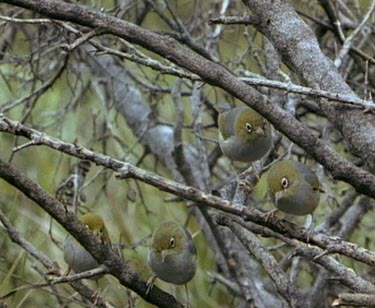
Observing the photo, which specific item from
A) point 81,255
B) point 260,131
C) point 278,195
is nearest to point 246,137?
point 260,131

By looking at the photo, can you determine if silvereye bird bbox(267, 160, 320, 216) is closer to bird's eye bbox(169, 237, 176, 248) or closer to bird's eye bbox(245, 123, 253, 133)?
bird's eye bbox(245, 123, 253, 133)

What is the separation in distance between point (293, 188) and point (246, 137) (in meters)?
0.33

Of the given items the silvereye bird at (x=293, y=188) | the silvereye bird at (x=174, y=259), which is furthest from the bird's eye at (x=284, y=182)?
the silvereye bird at (x=174, y=259)

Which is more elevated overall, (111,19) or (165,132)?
(111,19)

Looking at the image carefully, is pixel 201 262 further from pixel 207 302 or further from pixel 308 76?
pixel 308 76

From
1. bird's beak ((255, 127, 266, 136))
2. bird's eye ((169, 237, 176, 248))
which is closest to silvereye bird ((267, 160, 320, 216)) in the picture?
bird's beak ((255, 127, 266, 136))

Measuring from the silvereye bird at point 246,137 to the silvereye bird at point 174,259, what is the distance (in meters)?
0.29

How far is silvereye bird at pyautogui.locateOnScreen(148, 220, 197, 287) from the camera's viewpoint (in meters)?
2.79

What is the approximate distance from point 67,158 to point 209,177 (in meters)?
1.29

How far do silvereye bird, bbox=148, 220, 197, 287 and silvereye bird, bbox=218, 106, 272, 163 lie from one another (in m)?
0.29

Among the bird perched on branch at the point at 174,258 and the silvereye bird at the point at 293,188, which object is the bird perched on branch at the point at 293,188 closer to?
the silvereye bird at the point at 293,188

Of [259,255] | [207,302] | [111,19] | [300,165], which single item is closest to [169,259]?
[259,255]

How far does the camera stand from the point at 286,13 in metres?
2.56

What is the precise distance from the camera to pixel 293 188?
2.52 m
